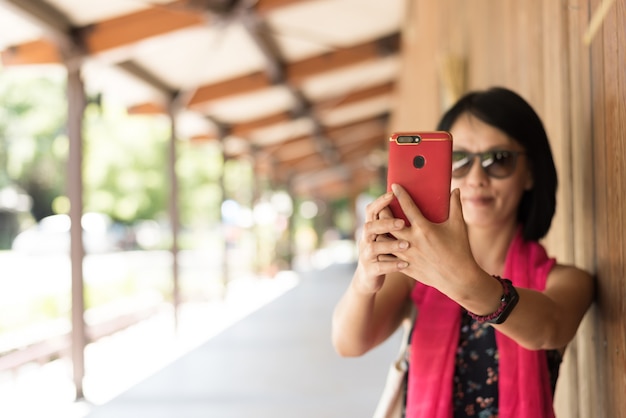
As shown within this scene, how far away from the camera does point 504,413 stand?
1.35 meters

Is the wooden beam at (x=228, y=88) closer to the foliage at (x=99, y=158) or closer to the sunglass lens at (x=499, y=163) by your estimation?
the sunglass lens at (x=499, y=163)

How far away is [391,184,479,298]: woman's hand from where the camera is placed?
42.5 inches

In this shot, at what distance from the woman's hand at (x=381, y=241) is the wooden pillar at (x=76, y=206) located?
176 inches

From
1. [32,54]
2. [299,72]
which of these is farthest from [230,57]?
[32,54]

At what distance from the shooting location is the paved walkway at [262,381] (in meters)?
4.75

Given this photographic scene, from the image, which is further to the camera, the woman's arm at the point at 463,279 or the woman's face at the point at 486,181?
the woman's face at the point at 486,181

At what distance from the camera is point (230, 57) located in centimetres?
769

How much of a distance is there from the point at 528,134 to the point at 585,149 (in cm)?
25

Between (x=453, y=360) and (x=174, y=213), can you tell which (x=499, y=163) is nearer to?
(x=453, y=360)

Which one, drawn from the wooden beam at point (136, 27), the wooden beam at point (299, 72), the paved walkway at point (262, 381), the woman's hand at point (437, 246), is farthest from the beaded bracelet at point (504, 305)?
the wooden beam at point (299, 72)

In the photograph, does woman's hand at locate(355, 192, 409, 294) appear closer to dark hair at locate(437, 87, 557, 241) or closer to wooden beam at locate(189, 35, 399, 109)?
dark hair at locate(437, 87, 557, 241)

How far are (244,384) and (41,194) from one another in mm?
23725

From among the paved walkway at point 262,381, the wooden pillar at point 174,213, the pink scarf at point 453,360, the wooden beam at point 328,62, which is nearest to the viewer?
the pink scarf at point 453,360

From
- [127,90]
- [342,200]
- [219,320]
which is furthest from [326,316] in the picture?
[342,200]
